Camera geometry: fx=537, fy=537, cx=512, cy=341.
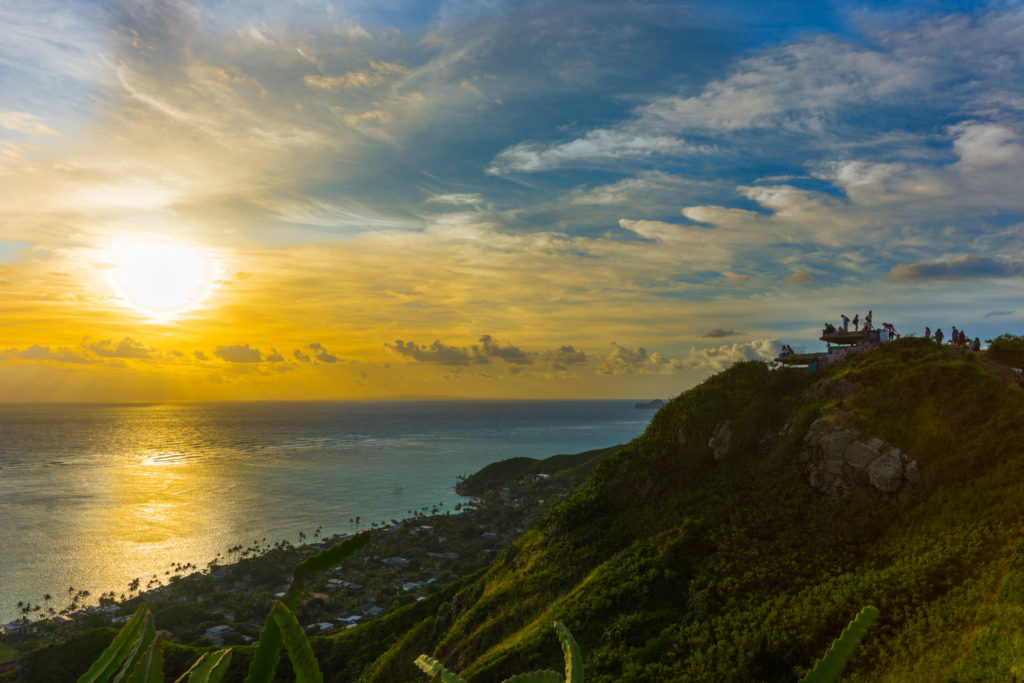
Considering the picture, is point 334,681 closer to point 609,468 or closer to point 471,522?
point 609,468

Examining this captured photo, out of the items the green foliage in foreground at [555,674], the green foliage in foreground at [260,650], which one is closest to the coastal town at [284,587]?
the green foliage in foreground at [260,650]

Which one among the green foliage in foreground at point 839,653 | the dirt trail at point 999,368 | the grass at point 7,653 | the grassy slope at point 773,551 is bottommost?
the grass at point 7,653

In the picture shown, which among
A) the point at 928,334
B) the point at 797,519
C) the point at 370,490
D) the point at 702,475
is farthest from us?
the point at 370,490

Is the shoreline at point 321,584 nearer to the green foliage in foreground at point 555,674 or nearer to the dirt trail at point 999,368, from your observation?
the dirt trail at point 999,368

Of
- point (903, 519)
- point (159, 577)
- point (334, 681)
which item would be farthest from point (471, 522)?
point (903, 519)

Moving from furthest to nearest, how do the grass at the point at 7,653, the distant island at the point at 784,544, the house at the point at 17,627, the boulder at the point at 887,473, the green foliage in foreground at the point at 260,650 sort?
the house at the point at 17,627 → the grass at the point at 7,653 → the boulder at the point at 887,473 → the distant island at the point at 784,544 → the green foliage in foreground at the point at 260,650

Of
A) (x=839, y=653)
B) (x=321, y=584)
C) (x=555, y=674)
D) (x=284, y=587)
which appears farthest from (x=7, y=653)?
(x=839, y=653)

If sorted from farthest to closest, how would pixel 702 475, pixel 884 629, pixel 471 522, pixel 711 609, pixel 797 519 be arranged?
pixel 471 522, pixel 702 475, pixel 797 519, pixel 711 609, pixel 884 629
